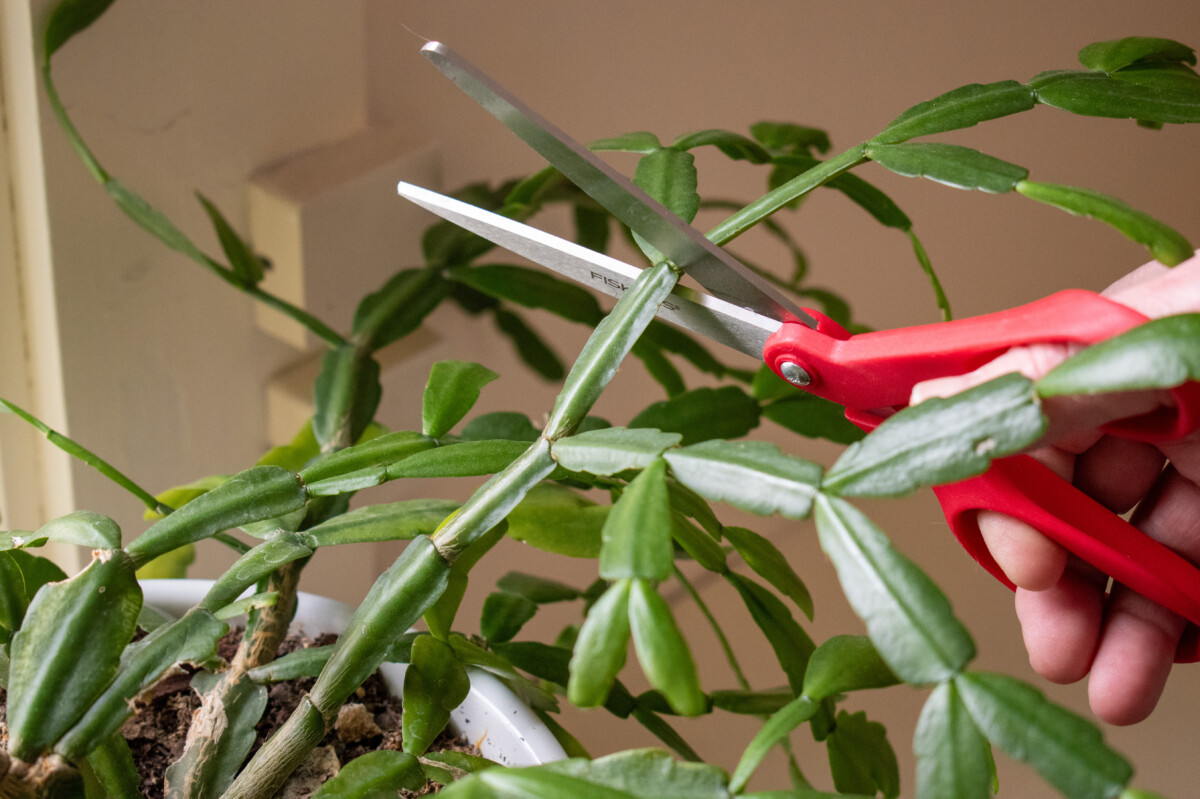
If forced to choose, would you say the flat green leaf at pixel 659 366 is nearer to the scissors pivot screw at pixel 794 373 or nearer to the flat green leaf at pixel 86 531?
the scissors pivot screw at pixel 794 373

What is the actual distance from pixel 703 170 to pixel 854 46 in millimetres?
205

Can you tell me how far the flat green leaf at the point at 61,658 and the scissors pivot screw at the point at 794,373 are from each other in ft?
0.96

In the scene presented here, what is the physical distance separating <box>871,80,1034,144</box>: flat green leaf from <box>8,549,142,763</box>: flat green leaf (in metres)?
0.40

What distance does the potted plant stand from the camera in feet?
0.93

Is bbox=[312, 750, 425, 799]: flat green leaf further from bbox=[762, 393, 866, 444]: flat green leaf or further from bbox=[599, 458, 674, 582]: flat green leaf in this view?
bbox=[762, 393, 866, 444]: flat green leaf

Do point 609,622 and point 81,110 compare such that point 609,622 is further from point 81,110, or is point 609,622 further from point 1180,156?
point 1180,156

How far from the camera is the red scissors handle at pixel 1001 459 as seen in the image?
393 millimetres

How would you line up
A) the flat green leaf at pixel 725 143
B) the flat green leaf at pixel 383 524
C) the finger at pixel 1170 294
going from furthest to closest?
the flat green leaf at pixel 725 143 < the flat green leaf at pixel 383 524 < the finger at pixel 1170 294

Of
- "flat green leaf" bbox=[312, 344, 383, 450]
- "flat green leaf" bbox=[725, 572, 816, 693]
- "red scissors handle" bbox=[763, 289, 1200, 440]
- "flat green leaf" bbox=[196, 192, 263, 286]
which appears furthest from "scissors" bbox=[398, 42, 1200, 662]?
"flat green leaf" bbox=[196, 192, 263, 286]

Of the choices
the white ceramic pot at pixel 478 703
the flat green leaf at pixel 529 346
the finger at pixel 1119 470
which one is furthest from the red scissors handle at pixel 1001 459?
the flat green leaf at pixel 529 346

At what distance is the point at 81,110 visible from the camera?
2.22 ft

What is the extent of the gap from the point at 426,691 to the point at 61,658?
0.15 m

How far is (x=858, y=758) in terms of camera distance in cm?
51

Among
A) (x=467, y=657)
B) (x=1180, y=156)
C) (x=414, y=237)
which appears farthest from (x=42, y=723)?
(x=1180, y=156)
